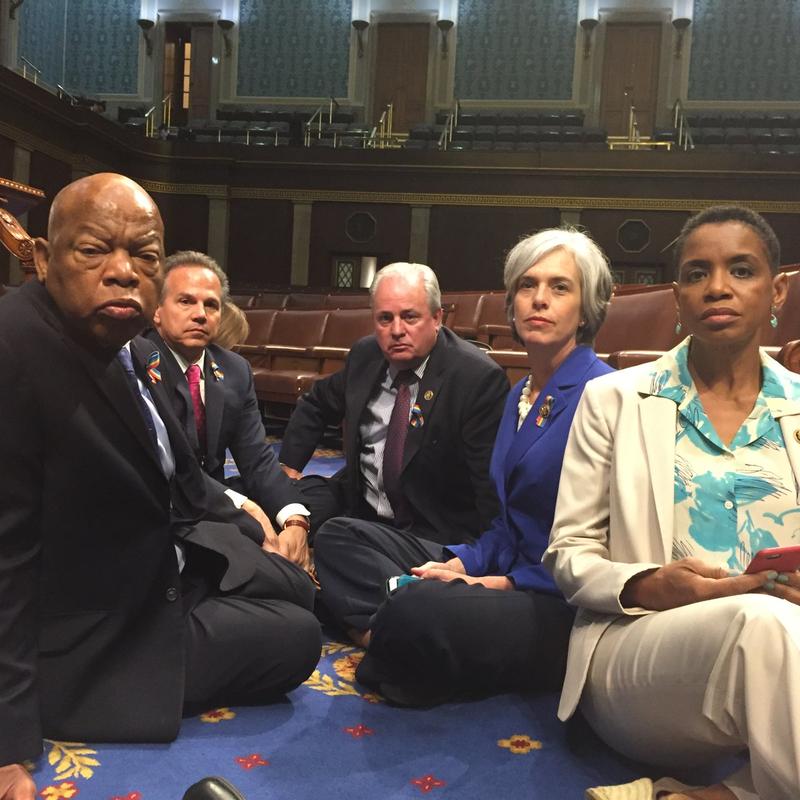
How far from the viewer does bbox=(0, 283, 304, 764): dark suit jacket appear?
1198 millimetres

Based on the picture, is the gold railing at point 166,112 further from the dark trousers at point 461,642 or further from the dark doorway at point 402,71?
the dark trousers at point 461,642

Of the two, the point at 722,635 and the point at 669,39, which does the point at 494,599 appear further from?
the point at 669,39

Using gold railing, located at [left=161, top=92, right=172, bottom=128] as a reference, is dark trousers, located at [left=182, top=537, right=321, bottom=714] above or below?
below

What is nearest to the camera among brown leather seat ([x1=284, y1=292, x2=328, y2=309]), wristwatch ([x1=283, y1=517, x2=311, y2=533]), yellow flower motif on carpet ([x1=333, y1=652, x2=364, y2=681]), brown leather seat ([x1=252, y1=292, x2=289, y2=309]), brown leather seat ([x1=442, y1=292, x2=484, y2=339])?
yellow flower motif on carpet ([x1=333, y1=652, x2=364, y2=681])

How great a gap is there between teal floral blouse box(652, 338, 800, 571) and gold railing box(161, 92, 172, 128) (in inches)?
481

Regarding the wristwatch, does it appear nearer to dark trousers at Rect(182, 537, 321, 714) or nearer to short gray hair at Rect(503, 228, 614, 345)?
dark trousers at Rect(182, 537, 321, 714)

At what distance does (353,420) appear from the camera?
221 centimetres

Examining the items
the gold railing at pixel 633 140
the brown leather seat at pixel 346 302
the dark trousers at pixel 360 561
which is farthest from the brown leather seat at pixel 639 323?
the gold railing at pixel 633 140

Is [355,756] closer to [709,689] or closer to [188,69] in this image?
[709,689]

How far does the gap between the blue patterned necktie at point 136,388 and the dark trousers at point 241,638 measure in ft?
0.90

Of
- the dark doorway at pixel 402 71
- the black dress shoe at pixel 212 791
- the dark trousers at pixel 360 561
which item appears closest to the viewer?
the black dress shoe at pixel 212 791

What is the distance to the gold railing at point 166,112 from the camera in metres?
12.3

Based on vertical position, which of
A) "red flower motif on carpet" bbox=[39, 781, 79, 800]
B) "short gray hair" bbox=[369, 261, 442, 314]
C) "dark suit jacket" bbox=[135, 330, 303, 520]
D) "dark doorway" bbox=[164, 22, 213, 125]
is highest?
"dark doorway" bbox=[164, 22, 213, 125]

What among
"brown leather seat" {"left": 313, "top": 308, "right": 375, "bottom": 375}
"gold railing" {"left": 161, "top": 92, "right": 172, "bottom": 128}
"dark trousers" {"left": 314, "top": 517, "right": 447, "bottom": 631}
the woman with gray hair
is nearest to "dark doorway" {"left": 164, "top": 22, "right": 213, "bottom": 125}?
"gold railing" {"left": 161, "top": 92, "right": 172, "bottom": 128}
